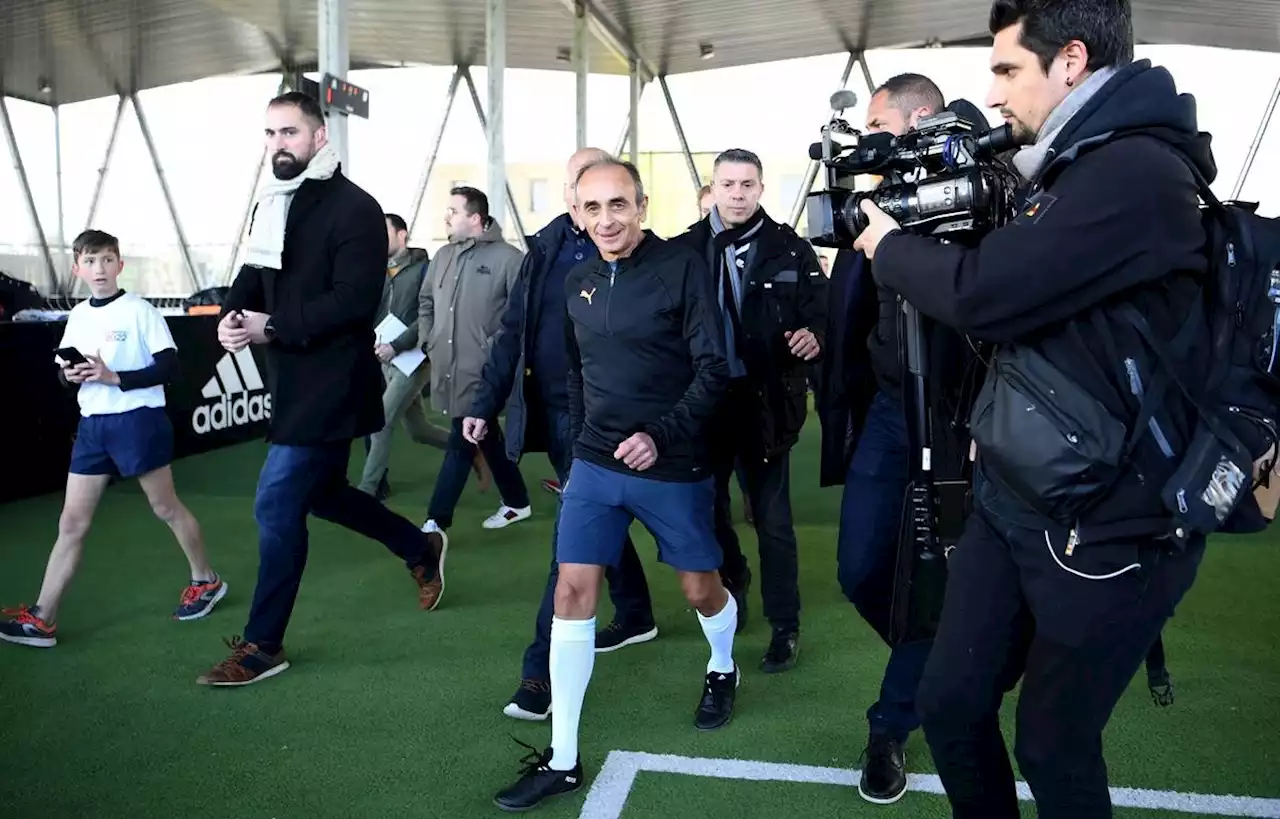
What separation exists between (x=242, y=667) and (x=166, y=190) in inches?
686

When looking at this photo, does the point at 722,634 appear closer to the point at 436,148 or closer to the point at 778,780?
the point at 778,780

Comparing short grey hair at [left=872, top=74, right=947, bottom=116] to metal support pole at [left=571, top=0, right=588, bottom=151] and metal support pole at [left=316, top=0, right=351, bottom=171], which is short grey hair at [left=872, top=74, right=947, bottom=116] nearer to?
metal support pole at [left=316, top=0, right=351, bottom=171]

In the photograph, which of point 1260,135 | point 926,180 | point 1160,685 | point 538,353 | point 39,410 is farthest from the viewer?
point 1260,135

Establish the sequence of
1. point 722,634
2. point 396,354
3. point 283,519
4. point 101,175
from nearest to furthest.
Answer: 1. point 722,634
2. point 283,519
3. point 396,354
4. point 101,175

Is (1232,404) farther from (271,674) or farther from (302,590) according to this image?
(302,590)

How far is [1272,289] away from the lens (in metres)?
1.53

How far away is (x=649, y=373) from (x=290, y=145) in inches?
57.7

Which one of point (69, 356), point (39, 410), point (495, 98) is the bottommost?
point (39, 410)

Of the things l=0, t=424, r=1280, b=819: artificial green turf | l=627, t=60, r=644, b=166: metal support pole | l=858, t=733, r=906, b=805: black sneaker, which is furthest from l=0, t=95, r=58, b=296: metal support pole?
l=858, t=733, r=906, b=805: black sneaker

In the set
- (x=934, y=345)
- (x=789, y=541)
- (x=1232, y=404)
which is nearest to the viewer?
(x=1232, y=404)

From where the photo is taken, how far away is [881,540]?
2.74 metres

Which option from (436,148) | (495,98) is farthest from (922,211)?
(436,148)

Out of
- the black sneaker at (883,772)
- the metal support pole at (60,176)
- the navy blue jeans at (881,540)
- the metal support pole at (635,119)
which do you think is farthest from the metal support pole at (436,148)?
the black sneaker at (883,772)

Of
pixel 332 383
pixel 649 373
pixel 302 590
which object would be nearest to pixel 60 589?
pixel 302 590
